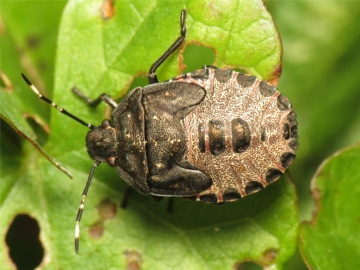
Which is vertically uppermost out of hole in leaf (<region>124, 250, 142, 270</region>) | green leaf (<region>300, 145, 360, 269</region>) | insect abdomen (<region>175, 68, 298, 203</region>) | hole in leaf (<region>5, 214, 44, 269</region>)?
insect abdomen (<region>175, 68, 298, 203</region>)

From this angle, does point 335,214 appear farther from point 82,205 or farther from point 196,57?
point 82,205

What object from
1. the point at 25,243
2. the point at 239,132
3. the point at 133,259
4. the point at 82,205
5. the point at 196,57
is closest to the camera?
the point at 239,132

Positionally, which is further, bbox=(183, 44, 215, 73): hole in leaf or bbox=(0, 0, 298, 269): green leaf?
bbox=(183, 44, 215, 73): hole in leaf

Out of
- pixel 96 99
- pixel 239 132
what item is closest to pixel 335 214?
pixel 239 132

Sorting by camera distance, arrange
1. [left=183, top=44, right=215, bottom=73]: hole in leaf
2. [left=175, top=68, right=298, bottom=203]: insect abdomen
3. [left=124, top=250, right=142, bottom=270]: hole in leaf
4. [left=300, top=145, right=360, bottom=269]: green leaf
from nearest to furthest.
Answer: [left=175, top=68, right=298, bottom=203]: insect abdomen < [left=300, top=145, right=360, bottom=269]: green leaf < [left=124, top=250, right=142, bottom=270]: hole in leaf < [left=183, top=44, right=215, bottom=73]: hole in leaf

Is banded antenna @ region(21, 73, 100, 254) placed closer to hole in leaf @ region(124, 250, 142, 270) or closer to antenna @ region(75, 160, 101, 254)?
antenna @ region(75, 160, 101, 254)

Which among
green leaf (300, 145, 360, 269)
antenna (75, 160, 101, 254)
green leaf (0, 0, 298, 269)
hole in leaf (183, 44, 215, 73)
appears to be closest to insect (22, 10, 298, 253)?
antenna (75, 160, 101, 254)

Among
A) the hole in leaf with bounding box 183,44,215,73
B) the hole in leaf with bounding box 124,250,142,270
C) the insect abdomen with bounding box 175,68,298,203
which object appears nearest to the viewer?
the insect abdomen with bounding box 175,68,298,203
